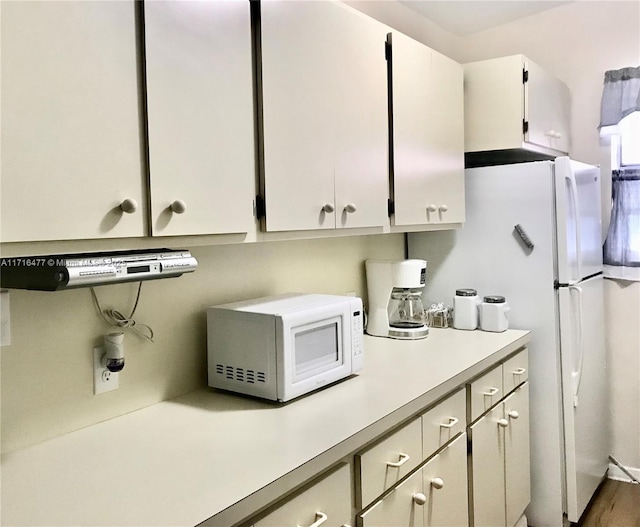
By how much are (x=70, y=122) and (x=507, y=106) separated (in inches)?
85.7

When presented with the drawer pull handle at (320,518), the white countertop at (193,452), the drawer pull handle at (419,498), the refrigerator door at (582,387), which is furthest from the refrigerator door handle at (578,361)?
the drawer pull handle at (320,518)

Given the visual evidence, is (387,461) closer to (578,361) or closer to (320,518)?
(320,518)

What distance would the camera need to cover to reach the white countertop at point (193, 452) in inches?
43.3

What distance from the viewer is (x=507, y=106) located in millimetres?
2721

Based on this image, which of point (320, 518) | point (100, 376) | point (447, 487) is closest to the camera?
point (320, 518)

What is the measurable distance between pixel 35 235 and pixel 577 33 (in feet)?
10.5

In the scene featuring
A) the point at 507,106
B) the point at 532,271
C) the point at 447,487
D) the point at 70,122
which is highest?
the point at 507,106

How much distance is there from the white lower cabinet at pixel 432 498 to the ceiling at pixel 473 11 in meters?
2.27

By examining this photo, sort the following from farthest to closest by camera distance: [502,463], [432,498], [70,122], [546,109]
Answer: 1. [546,109]
2. [502,463]
3. [432,498]
4. [70,122]

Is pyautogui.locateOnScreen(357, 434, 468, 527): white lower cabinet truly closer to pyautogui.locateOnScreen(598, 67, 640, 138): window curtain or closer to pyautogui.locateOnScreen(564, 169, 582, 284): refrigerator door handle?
pyautogui.locateOnScreen(564, 169, 582, 284): refrigerator door handle

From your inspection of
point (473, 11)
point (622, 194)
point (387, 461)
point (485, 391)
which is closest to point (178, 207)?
point (387, 461)

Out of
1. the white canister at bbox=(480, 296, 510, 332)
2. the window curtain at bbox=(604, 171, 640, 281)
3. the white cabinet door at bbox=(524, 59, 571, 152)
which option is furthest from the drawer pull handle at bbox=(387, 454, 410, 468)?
the window curtain at bbox=(604, 171, 640, 281)

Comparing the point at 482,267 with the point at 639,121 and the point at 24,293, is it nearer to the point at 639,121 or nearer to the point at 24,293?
the point at 639,121

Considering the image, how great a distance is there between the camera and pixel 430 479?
1.78m
